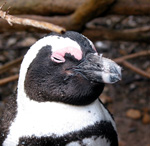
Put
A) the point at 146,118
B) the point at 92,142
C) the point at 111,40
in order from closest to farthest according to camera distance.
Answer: the point at 92,142, the point at 111,40, the point at 146,118

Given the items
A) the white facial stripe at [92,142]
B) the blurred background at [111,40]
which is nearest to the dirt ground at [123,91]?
the blurred background at [111,40]

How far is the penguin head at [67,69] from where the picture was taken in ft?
3.76

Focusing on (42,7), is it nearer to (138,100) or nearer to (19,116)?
(19,116)

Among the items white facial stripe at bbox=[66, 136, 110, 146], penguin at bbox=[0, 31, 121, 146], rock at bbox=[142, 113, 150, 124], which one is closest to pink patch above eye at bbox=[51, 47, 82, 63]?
penguin at bbox=[0, 31, 121, 146]

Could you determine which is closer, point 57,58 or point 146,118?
point 57,58

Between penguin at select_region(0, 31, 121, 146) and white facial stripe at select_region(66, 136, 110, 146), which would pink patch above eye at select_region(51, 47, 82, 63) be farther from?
white facial stripe at select_region(66, 136, 110, 146)

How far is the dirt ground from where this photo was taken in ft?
7.40

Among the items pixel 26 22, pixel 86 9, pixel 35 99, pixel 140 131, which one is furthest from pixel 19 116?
pixel 140 131

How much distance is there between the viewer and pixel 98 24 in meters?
3.00

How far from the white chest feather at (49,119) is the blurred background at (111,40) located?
0.31 meters

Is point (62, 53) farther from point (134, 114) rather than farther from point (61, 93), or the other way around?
point (134, 114)

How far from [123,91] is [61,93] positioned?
142 cm

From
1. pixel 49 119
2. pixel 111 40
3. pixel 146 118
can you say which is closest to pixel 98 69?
pixel 49 119

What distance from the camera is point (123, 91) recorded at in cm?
253
